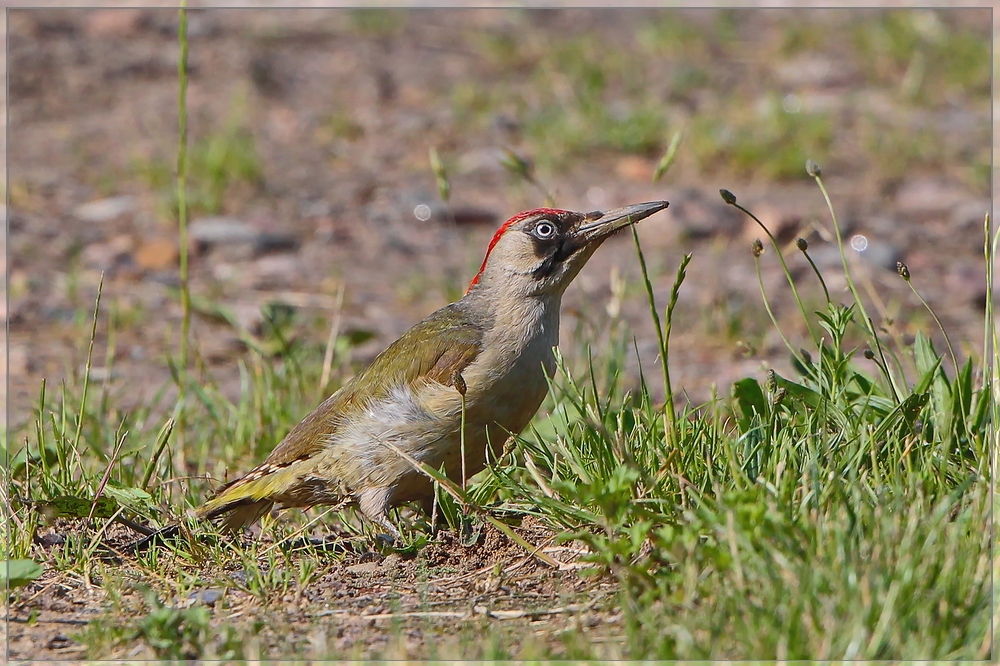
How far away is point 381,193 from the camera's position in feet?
28.1

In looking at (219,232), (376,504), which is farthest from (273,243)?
(376,504)

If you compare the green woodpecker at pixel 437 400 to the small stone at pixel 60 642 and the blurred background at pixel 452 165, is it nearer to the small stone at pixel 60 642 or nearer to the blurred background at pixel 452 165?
the blurred background at pixel 452 165

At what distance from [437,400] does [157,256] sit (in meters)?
3.86

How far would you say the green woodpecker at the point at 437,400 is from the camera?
418 cm

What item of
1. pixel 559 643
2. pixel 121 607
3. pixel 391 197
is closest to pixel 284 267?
pixel 391 197

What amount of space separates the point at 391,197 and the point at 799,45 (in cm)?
420

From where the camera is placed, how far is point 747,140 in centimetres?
866

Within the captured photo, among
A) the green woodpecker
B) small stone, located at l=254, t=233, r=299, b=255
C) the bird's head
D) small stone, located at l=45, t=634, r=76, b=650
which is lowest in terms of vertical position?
small stone, located at l=45, t=634, r=76, b=650

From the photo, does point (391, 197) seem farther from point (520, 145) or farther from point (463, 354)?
point (463, 354)

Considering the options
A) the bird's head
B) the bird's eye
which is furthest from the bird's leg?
the bird's eye

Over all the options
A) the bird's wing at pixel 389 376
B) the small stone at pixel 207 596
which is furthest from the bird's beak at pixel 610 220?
the small stone at pixel 207 596

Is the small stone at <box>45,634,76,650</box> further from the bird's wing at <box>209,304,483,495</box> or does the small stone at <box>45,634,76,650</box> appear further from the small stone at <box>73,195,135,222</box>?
the small stone at <box>73,195,135,222</box>

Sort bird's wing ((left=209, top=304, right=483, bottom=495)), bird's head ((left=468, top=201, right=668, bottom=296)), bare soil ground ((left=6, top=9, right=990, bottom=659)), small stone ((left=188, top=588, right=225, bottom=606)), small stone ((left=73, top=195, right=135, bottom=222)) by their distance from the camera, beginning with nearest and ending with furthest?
1. small stone ((left=188, top=588, right=225, bottom=606))
2. bird's wing ((left=209, top=304, right=483, bottom=495))
3. bird's head ((left=468, top=201, right=668, bottom=296))
4. bare soil ground ((left=6, top=9, right=990, bottom=659))
5. small stone ((left=73, top=195, right=135, bottom=222))

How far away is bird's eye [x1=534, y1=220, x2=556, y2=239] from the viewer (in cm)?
462
